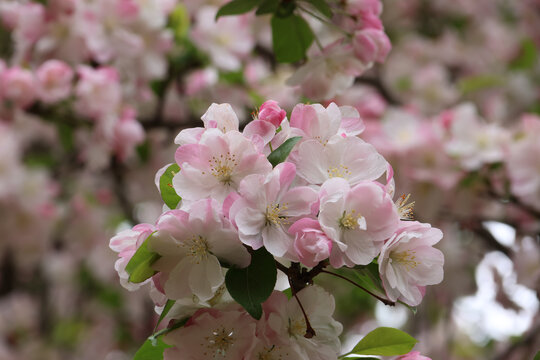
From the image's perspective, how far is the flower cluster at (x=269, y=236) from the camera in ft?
2.25

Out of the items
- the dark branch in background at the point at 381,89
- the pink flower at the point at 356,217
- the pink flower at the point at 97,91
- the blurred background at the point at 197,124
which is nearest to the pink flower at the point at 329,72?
the blurred background at the point at 197,124

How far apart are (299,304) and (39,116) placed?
4.85ft

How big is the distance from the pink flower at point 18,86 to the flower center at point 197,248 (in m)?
1.30

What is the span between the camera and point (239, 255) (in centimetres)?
70

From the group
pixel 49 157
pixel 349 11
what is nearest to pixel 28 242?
pixel 49 157

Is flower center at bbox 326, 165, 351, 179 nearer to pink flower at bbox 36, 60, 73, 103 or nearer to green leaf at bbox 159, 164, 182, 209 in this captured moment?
→ green leaf at bbox 159, 164, 182, 209

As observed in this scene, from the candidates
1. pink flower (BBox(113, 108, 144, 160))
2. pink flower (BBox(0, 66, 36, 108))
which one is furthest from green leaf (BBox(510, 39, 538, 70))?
pink flower (BBox(0, 66, 36, 108))

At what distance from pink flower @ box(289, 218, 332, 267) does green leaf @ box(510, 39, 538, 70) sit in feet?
9.06

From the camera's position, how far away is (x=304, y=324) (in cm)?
73

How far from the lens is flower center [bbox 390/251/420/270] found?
72cm

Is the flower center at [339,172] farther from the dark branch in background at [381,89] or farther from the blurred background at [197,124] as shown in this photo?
the dark branch in background at [381,89]

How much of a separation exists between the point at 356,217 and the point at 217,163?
0.17m

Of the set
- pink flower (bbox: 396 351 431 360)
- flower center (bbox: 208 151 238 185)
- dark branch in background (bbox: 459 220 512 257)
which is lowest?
dark branch in background (bbox: 459 220 512 257)

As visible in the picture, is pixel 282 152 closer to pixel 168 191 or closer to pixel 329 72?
pixel 168 191
